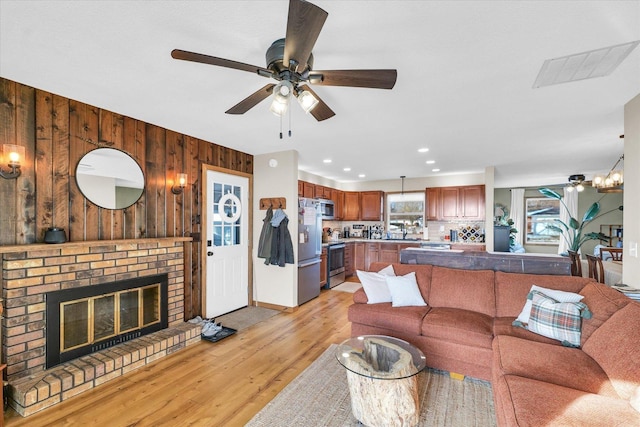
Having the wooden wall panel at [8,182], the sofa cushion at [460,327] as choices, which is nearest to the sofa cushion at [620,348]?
the sofa cushion at [460,327]

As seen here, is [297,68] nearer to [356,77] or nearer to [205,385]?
[356,77]

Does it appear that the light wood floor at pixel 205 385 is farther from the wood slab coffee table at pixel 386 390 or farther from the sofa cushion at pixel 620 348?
the sofa cushion at pixel 620 348

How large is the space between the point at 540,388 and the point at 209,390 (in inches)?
90.5

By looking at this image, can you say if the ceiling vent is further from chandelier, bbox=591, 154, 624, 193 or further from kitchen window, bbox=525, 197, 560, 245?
kitchen window, bbox=525, 197, 560, 245

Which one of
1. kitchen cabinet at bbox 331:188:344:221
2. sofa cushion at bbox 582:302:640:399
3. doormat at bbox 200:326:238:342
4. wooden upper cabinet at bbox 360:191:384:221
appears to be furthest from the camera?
wooden upper cabinet at bbox 360:191:384:221

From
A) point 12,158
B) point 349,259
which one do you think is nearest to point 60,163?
point 12,158

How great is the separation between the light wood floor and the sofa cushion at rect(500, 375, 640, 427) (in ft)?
5.43

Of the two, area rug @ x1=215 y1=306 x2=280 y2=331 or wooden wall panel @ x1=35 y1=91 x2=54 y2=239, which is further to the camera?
area rug @ x1=215 y1=306 x2=280 y2=331

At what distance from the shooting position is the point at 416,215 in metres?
7.06

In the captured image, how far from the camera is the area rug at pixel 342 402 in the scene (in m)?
1.94

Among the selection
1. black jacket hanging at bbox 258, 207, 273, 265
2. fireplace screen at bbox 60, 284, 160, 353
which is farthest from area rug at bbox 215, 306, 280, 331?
fireplace screen at bbox 60, 284, 160, 353

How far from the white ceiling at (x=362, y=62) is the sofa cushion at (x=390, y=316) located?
77.0 inches

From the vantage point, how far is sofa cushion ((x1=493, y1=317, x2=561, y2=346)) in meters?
2.17

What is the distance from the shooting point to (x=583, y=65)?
191 cm
